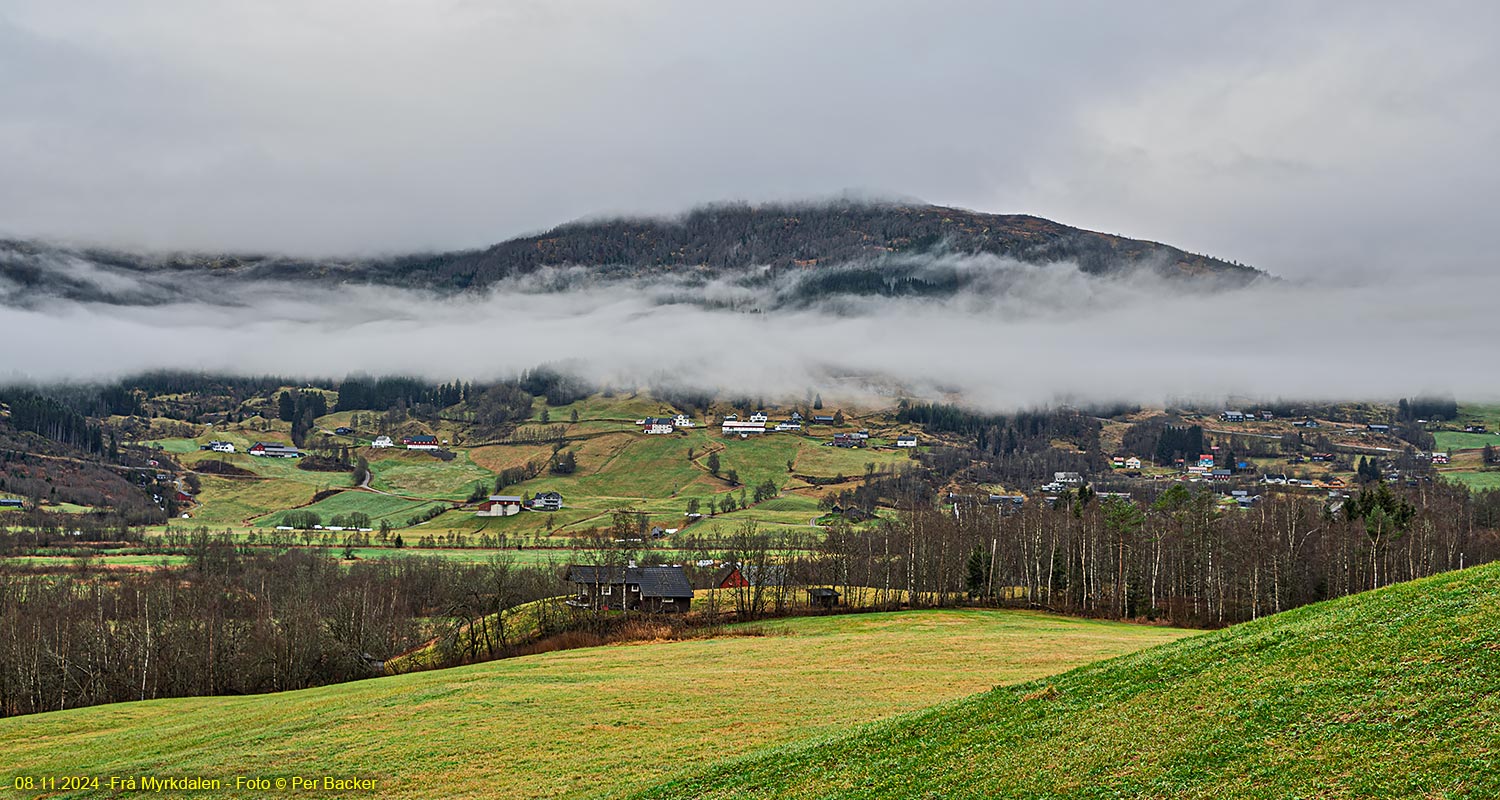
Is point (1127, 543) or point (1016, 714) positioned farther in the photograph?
point (1127, 543)

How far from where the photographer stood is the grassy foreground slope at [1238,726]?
59.7 feet

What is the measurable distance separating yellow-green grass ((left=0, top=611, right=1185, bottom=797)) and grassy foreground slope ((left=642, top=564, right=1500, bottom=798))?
8.26 m

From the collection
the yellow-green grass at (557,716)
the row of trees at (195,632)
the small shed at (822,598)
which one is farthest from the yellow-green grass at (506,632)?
the small shed at (822,598)

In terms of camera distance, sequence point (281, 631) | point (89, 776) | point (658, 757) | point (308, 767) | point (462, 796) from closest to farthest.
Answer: point (462, 796), point (658, 757), point (308, 767), point (89, 776), point (281, 631)

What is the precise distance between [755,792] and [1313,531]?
11362cm

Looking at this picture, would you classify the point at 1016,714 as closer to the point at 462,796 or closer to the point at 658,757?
the point at 658,757

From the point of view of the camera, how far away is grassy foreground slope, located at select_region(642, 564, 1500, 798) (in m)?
18.2

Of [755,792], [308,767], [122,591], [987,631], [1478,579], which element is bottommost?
[122,591]

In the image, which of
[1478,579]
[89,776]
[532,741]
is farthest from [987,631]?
[89,776]

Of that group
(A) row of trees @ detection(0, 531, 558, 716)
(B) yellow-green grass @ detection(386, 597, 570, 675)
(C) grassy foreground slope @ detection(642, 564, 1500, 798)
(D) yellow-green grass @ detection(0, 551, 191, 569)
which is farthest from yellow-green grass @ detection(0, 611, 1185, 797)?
(D) yellow-green grass @ detection(0, 551, 191, 569)

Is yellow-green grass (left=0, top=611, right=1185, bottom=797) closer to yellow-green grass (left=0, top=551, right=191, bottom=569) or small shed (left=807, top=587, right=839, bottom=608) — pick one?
small shed (left=807, top=587, right=839, bottom=608)

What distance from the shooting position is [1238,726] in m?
21.2

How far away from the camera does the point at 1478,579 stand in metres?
26.8

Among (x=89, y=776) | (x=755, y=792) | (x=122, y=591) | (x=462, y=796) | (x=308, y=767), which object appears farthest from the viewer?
(x=122, y=591)
